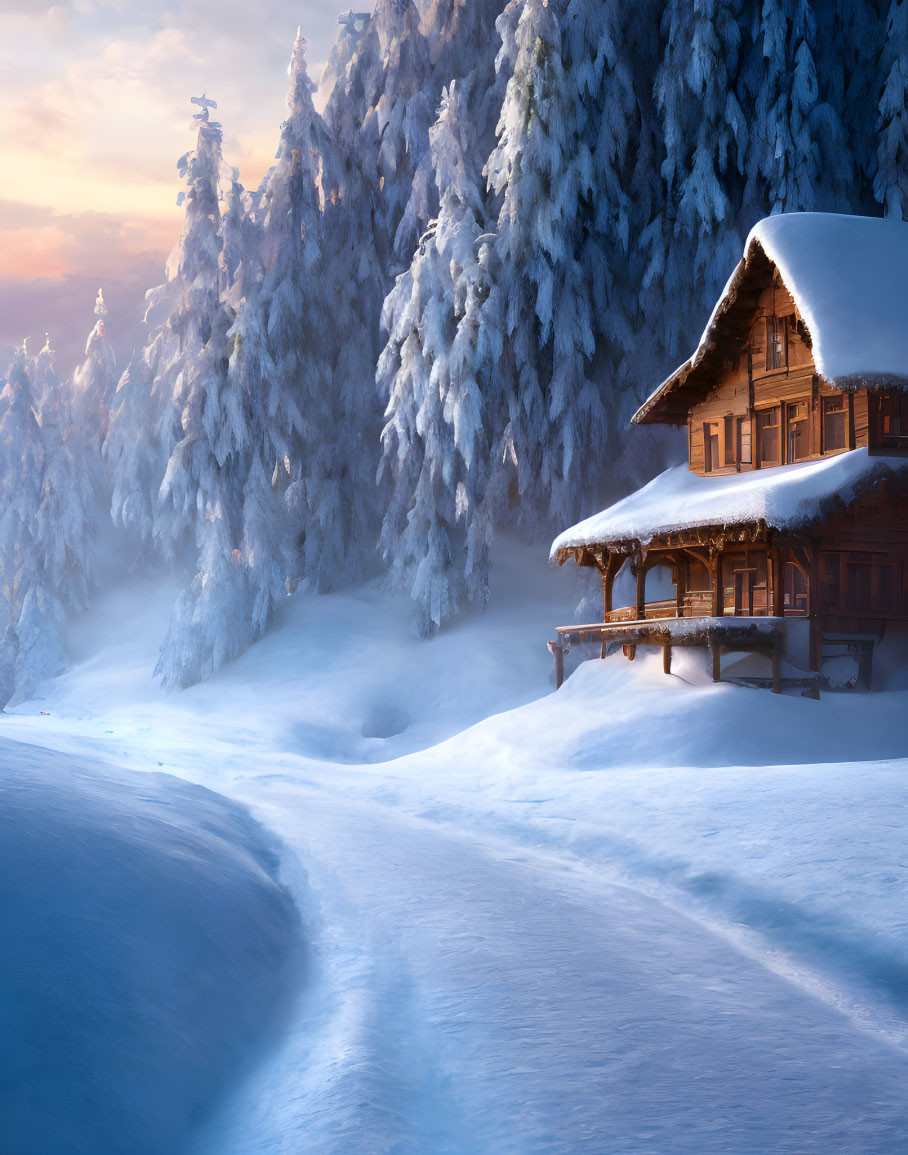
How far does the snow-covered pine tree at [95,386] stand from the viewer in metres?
42.9

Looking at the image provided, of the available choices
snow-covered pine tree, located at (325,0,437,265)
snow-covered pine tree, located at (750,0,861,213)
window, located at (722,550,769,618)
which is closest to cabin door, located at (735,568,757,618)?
window, located at (722,550,769,618)

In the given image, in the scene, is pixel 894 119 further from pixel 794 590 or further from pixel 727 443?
pixel 794 590

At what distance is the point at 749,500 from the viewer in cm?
1706

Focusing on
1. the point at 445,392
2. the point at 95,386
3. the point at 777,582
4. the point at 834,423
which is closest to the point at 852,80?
the point at 834,423

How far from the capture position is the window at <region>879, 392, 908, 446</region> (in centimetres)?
1827

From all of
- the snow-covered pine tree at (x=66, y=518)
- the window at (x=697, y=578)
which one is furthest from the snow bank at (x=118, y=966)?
the snow-covered pine tree at (x=66, y=518)

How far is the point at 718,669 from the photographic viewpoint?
57.6 ft

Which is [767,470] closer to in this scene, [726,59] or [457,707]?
[457,707]

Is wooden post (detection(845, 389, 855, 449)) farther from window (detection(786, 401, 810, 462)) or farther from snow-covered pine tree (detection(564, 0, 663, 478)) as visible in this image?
snow-covered pine tree (detection(564, 0, 663, 478))

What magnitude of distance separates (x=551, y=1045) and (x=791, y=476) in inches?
538

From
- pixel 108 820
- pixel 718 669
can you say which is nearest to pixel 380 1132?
pixel 108 820

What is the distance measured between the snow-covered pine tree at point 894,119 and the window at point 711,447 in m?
7.22

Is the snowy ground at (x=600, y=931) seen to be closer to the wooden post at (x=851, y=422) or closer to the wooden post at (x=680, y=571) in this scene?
the wooden post at (x=680, y=571)

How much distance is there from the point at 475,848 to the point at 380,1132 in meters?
6.23
